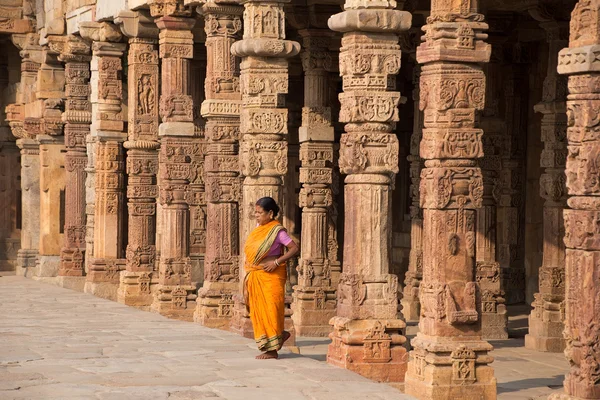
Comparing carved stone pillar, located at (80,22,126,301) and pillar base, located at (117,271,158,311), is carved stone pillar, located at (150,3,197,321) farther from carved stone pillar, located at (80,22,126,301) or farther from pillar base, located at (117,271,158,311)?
carved stone pillar, located at (80,22,126,301)

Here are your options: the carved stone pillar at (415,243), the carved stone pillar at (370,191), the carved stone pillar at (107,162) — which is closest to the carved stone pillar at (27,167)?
the carved stone pillar at (107,162)

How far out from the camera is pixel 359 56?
42.6 feet

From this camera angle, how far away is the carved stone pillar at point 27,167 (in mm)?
27906

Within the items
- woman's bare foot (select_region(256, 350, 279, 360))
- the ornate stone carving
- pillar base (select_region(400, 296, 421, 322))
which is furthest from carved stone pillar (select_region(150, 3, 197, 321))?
the ornate stone carving

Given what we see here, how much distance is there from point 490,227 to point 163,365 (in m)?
6.85

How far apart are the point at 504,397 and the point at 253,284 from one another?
8.67ft

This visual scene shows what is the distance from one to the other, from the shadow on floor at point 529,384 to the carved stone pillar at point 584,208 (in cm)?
350

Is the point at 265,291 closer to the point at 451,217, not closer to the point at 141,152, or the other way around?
the point at 451,217

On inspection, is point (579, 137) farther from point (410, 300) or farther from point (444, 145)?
point (410, 300)

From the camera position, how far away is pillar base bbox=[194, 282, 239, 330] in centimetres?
1720

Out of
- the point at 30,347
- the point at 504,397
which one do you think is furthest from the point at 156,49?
the point at 504,397

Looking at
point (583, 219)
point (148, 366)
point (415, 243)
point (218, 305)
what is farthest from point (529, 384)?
point (415, 243)

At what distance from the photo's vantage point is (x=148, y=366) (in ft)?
42.0

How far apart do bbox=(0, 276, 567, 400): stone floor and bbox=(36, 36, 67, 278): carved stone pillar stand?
761 centimetres
